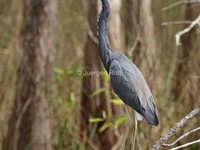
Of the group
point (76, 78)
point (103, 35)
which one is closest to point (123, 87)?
point (103, 35)

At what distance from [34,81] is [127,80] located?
8.89ft

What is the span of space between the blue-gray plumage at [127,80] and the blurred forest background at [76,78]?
1916 millimetres

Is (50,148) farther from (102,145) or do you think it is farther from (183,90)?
(183,90)

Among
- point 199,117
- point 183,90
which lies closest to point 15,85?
point 183,90

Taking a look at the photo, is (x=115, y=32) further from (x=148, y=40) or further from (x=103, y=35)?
(x=103, y=35)

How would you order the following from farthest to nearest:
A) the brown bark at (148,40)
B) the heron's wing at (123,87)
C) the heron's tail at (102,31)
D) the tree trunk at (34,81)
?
1. the tree trunk at (34,81)
2. the brown bark at (148,40)
3. the heron's wing at (123,87)
4. the heron's tail at (102,31)

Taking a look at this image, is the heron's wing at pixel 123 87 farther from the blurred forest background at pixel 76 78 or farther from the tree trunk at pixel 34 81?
the tree trunk at pixel 34 81

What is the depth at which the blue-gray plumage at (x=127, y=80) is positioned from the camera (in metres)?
2.49

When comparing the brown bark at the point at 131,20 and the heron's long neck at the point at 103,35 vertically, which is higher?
the brown bark at the point at 131,20

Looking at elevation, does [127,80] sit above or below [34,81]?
below

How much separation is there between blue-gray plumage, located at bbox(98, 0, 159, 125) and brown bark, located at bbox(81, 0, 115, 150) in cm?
298

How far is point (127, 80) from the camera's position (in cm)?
256

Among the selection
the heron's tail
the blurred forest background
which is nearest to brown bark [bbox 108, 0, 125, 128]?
the blurred forest background

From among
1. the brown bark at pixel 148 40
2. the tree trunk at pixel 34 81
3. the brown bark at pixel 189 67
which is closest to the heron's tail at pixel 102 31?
the brown bark at pixel 189 67
